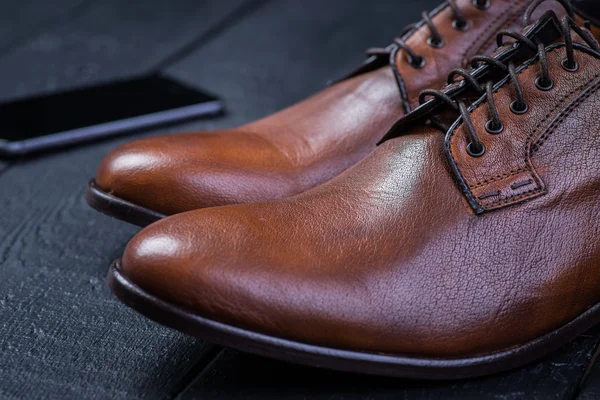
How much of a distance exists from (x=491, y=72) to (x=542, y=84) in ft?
0.16

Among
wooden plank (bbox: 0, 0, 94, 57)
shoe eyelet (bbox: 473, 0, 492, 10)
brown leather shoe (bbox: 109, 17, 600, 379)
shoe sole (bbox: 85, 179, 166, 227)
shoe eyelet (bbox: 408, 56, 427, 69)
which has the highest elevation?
shoe eyelet (bbox: 473, 0, 492, 10)

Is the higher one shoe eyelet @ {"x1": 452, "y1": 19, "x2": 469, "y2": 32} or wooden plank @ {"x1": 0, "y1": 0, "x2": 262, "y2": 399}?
shoe eyelet @ {"x1": 452, "y1": 19, "x2": 469, "y2": 32}

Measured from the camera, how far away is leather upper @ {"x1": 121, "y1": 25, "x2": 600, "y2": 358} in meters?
0.62

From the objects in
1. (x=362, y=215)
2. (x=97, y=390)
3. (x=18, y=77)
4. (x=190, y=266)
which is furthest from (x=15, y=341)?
(x=18, y=77)

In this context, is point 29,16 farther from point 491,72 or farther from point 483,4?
point 491,72

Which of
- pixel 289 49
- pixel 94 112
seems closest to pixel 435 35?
pixel 94 112

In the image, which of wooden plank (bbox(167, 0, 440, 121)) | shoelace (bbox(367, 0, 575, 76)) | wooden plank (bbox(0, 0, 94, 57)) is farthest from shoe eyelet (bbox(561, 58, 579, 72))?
wooden plank (bbox(0, 0, 94, 57))

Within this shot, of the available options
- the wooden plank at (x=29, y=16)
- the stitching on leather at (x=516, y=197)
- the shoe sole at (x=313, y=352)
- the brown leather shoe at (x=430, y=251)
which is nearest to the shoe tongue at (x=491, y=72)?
the brown leather shoe at (x=430, y=251)

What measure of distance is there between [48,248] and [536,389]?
0.55 m

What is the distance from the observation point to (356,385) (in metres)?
0.65

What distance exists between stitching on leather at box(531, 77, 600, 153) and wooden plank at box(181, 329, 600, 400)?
0.18 metres

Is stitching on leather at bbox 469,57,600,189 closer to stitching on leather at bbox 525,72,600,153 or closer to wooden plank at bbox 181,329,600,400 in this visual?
stitching on leather at bbox 525,72,600,153

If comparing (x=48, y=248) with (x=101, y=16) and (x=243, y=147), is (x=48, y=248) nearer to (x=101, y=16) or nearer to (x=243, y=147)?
(x=243, y=147)

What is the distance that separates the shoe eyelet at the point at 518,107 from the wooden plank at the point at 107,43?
0.95 metres
